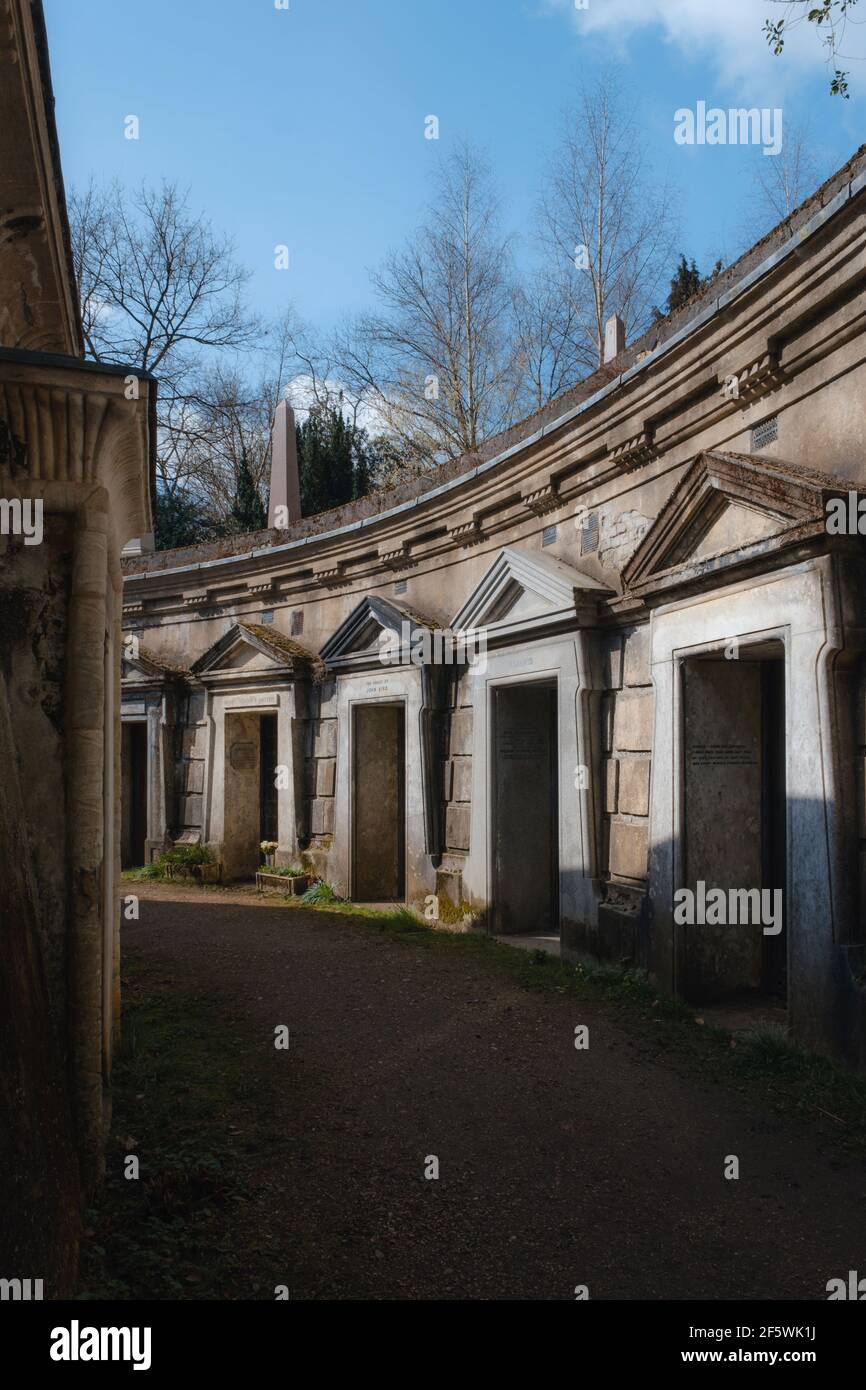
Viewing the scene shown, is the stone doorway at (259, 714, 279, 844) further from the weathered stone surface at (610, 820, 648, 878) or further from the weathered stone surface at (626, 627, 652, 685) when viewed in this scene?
the weathered stone surface at (626, 627, 652, 685)

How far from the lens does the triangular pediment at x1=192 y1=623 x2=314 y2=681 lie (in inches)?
484

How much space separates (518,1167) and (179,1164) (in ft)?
5.02

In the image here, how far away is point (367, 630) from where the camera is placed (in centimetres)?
1128

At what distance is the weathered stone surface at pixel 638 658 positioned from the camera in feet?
23.6

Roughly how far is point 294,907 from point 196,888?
2362 millimetres

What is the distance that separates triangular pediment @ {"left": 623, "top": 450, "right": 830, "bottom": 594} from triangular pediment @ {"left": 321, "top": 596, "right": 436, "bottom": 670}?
365 cm

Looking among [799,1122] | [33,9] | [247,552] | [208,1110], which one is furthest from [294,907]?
[33,9]

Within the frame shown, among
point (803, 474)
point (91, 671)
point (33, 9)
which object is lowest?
point (91, 671)

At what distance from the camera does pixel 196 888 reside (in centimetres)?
1265

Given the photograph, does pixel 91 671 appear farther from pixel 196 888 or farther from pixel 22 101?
pixel 196 888

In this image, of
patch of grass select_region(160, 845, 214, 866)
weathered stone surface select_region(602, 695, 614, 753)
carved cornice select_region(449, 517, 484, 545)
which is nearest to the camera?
weathered stone surface select_region(602, 695, 614, 753)

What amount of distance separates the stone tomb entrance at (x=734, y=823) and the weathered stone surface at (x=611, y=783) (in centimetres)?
101

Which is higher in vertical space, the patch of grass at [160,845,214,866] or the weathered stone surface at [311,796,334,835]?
the weathered stone surface at [311,796,334,835]

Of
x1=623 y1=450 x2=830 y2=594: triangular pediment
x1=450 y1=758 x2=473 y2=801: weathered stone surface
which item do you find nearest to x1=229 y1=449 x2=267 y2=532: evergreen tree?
x1=450 y1=758 x2=473 y2=801: weathered stone surface
